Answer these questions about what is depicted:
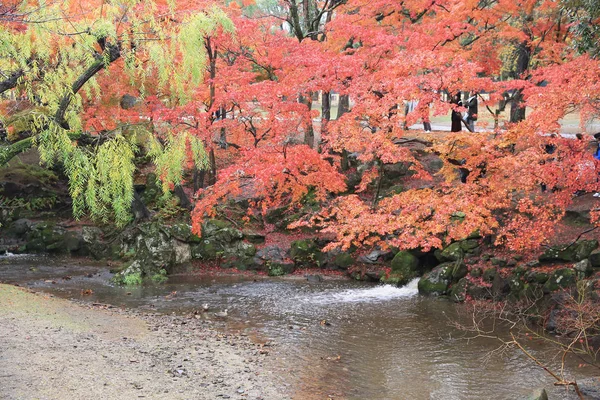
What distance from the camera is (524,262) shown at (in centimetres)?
1389

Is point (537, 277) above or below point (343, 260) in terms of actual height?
above

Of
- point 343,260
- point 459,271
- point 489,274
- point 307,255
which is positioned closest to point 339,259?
point 343,260

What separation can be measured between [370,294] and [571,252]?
17.4 feet

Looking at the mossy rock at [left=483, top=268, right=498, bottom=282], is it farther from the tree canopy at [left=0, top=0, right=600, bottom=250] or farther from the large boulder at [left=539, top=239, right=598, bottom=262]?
the large boulder at [left=539, top=239, right=598, bottom=262]

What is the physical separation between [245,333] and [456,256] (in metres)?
7.01

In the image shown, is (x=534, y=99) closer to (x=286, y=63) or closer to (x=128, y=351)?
(x=286, y=63)

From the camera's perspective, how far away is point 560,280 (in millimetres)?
12453

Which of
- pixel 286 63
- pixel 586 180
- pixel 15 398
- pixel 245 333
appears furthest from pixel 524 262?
pixel 15 398

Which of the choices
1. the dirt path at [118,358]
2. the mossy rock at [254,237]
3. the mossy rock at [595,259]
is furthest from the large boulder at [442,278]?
the mossy rock at [254,237]

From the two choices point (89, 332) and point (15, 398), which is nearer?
point (15, 398)

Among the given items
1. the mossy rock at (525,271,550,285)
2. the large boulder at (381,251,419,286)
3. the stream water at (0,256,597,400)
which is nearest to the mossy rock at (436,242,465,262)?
the large boulder at (381,251,419,286)

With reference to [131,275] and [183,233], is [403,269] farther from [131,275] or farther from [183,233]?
[131,275]

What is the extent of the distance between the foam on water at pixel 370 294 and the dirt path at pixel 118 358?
3.93 meters

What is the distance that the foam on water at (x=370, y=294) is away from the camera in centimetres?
1423
